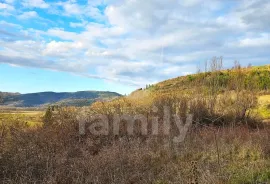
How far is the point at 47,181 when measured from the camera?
7961mm

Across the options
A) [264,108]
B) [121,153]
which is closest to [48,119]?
[121,153]

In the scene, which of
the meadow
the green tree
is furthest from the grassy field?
the green tree

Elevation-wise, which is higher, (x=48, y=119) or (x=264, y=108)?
(x=264, y=108)

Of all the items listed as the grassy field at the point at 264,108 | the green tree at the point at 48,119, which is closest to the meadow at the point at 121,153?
the green tree at the point at 48,119

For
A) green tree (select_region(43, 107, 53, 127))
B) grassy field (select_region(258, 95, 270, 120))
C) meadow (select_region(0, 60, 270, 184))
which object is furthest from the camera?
grassy field (select_region(258, 95, 270, 120))

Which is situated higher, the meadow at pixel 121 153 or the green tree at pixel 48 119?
the green tree at pixel 48 119

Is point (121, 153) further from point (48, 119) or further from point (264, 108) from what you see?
point (264, 108)

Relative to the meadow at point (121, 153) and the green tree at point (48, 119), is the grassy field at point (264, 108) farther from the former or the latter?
the green tree at point (48, 119)

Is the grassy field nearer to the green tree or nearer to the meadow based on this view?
the meadow

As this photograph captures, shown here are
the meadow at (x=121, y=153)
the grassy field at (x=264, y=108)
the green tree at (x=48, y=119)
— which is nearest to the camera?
the meadow at (x=121, y=153)

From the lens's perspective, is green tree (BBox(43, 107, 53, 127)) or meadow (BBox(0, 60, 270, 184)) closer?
meadow (BBox(0, 60, 270, 184))

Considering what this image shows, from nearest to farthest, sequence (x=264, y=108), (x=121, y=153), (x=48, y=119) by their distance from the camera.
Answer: (x=121, y=153), (x=48, y=119), (x=264, y=108)

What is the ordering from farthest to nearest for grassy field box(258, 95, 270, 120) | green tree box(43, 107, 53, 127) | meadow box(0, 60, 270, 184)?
grassy field box(258, 95, 270, 120) < green tree box(43, 107, 53, 127) < meadow box(0, 60, 270, 184)

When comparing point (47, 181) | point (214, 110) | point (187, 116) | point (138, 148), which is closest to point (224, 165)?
point (138, 148)
